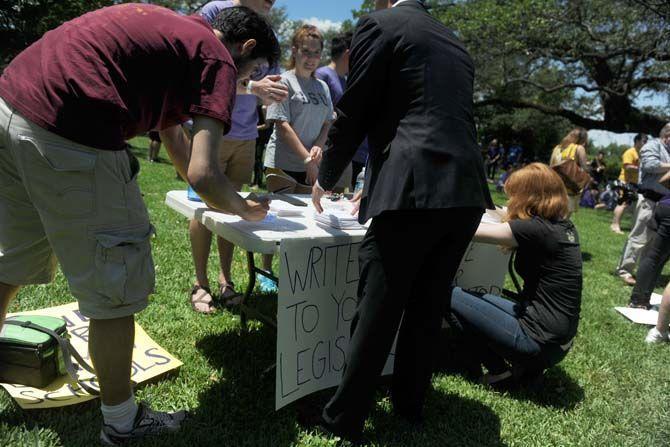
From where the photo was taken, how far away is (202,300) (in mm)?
3098

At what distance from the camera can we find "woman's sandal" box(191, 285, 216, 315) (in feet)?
9.98

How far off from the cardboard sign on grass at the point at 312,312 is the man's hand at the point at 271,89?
2.80 feet

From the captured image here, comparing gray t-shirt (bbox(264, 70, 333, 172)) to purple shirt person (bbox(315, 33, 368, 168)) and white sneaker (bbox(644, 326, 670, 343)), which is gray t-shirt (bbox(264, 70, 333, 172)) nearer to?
purple shirt person (bbox(315, 33, 368, 168))

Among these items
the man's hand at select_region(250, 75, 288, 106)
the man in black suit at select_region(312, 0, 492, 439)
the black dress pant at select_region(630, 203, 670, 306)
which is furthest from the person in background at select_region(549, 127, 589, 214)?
the man in black suit at select_region(312, 0, 492, 439)

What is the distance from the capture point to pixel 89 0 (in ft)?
45.6

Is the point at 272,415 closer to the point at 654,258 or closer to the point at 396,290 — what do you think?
the point at 396,290

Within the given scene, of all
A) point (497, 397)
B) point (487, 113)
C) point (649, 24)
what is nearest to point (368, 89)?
point (497, 397)

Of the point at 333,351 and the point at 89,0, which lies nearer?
the point at 333,351

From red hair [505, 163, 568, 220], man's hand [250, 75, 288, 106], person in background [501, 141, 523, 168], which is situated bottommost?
person in background [501, 141, 523, 168]

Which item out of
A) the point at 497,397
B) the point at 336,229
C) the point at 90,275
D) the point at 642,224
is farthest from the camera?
the point at 642,224

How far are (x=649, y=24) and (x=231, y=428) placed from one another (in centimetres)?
1336

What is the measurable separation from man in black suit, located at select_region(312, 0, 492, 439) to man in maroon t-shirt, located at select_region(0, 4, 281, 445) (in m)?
0.44

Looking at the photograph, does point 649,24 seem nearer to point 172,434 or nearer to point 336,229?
point 336,229

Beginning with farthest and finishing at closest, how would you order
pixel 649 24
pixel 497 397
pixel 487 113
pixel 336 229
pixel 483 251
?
pixel 487 113 → pixel 649 24 → pixel 483 251 → pixel 497 397 → pixel 336 229
